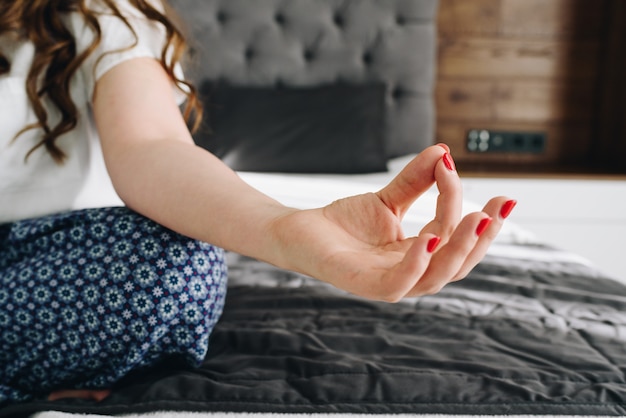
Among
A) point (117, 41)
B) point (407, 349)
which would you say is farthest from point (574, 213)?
point (117, 41)

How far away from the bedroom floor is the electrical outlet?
53 cm

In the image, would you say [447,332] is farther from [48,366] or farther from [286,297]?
[48,366]

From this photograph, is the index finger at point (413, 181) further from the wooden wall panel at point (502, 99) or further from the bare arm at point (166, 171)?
the wooden wall panel at point (502, 99)

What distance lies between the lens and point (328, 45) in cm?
248

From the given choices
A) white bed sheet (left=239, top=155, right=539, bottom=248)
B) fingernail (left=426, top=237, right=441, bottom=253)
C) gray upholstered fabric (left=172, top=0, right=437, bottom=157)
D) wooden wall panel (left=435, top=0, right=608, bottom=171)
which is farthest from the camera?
wooden wall panel (left=435, top=0, right=608, bottom=171)

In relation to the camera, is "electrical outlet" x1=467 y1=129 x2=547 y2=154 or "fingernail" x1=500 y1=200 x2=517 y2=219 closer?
"fingernail" x1=500 y1=200 x2=517 y2=219

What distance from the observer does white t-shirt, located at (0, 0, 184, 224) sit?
0.90 meters

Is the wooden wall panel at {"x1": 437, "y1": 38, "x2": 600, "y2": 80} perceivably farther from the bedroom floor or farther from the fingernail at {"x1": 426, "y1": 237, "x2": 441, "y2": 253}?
the fingernail at {"x1": 426, "y1": 237, "x2": 441, "y2": 253}

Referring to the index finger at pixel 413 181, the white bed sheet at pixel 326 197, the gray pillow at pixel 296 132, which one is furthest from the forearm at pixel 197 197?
the gray pillow at pixel 296 132

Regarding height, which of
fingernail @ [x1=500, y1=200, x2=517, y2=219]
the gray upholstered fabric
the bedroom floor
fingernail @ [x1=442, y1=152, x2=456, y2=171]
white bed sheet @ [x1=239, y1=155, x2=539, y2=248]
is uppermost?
fingernail @ [x1=442, y1=152, x2=456, y2=171]

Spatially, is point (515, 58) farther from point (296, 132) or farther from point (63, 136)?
point (63, 136)

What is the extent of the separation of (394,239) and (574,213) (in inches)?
74.7

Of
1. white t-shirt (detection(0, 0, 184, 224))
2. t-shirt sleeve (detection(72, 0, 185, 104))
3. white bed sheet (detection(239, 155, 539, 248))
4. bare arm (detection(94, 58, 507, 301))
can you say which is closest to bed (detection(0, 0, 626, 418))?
white bed sheet (detection(239, 155, 539, 248))

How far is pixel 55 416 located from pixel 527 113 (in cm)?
257
